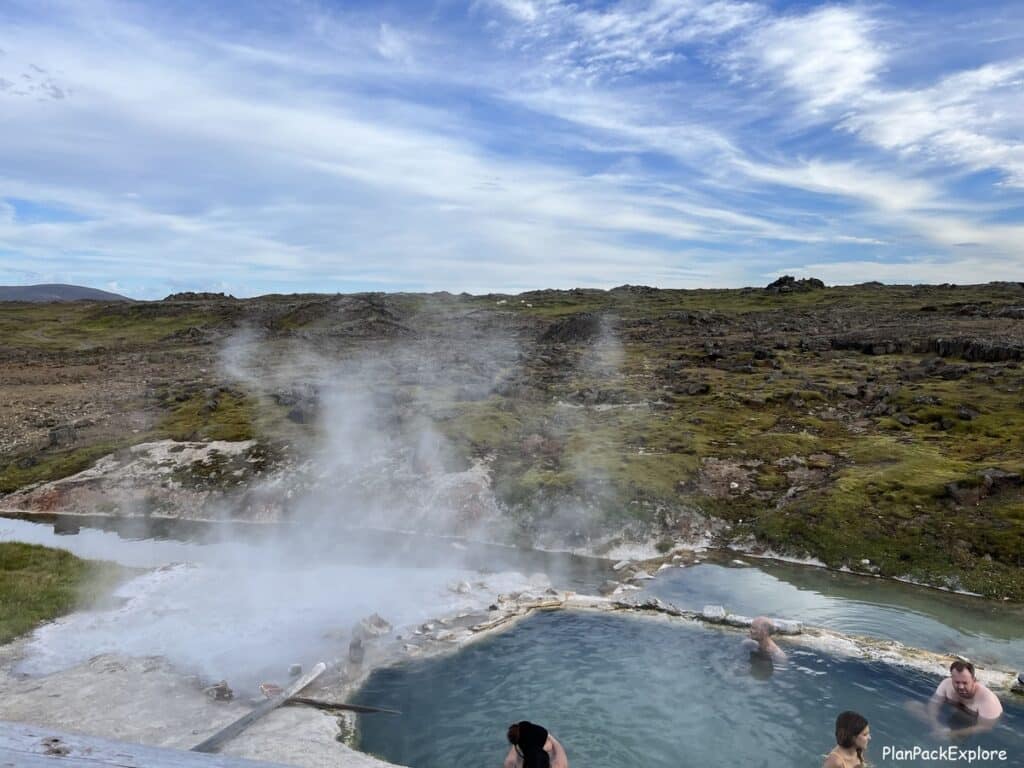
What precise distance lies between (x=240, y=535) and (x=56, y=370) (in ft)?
213

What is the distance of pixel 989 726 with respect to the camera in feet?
58.0

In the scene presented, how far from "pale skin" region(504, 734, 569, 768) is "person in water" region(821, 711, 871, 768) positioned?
16.8 ft

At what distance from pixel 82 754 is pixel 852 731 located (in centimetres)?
1370

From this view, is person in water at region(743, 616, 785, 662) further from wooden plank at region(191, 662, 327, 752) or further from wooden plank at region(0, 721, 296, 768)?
wooden plank at region(0, 721, 296, 768)

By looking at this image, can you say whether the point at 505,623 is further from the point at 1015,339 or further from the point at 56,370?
the point at 56,370

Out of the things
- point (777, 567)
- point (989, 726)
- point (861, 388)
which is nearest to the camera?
point (989, 726)

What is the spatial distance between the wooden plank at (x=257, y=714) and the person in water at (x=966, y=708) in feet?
55.8

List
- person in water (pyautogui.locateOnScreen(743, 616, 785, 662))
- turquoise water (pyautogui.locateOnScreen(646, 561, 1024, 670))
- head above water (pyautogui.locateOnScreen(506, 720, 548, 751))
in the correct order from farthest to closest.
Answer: turquoise water (pyautogui.locateOnScreen(646, 561, 1024, 670)) < person in water (pyautogui.locateOnScreen(743, 616, 785, 662)) < head above water (pyautogui.locateOnScreen(506, 720, 548, 751))

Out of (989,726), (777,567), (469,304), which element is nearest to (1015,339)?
(777,567)

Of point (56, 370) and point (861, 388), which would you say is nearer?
point (861, 388)

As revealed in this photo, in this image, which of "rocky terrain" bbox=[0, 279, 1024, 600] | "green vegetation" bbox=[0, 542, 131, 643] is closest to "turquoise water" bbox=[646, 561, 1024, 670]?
"rocky terrain" bbox=[0, 279, 1024, 600]

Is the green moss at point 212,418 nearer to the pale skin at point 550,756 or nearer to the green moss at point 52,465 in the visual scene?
the green moss at point 52,465

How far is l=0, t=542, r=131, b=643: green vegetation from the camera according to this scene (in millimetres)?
25156

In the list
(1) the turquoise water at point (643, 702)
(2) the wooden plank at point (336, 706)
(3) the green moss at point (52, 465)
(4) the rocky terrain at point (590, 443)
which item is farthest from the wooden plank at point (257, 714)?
(3) the green moss at point (52, 465)
